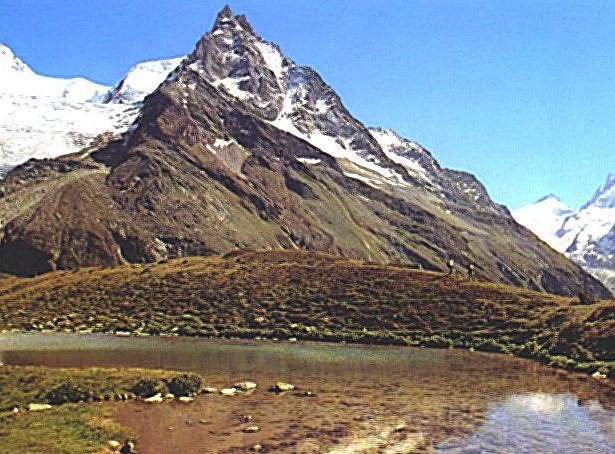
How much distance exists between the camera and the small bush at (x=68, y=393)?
37656mm

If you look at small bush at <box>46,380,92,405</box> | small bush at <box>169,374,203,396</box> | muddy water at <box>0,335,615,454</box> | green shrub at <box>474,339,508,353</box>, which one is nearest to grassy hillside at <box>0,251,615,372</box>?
green shrub at <box>474,339,508,353</box>

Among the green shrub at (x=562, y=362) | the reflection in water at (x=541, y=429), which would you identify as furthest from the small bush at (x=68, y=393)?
the green shrub at (x=562, y=362)

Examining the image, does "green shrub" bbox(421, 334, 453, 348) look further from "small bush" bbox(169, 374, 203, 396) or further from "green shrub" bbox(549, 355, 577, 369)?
"small bush" bbox(169, 374, 203, 396)

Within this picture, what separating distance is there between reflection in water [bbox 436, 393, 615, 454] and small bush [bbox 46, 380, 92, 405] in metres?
20.1

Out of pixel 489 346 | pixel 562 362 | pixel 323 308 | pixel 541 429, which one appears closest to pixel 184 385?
pixel 541 429

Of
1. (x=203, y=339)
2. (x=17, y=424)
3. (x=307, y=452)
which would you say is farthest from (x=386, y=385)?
(x=203, y=339)

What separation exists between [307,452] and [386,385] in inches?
687

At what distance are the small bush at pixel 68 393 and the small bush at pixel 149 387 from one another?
9.06 ft

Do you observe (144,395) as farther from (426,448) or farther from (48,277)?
(48,277)

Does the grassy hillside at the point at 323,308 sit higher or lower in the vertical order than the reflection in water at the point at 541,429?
higher

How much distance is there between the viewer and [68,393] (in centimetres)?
3825

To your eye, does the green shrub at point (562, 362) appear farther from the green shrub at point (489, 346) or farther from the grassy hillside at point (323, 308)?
the green shrub at point (489, 346)

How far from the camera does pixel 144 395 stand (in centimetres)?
4003

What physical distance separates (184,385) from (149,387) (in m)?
2.03
